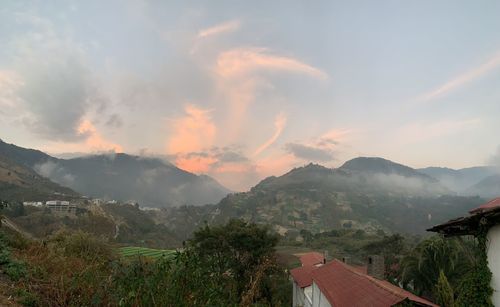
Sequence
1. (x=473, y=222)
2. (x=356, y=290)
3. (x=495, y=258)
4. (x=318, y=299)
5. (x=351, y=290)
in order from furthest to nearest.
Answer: (x=318, y=299) → (x=351, y=290) → (x=356, y=290) → (x=473, y=222) → (x=495, y=258)

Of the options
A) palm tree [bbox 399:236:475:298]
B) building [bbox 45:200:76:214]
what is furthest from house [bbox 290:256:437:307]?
building [bbox 45:200:76:214]

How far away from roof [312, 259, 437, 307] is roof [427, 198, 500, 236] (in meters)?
5.31

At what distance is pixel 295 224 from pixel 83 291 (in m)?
180

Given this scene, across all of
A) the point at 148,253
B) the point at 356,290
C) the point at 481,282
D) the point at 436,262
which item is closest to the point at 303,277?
the point at 436,262

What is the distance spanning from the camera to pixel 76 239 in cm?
1062

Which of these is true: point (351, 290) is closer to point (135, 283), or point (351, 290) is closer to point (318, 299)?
point (318, 299)

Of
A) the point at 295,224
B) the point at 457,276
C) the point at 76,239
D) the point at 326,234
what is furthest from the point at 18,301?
the point at 295,224

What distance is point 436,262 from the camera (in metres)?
24.3

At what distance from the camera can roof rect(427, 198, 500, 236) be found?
8141 millimetres

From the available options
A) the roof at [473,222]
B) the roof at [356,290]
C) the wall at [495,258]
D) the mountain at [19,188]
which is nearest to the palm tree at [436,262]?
the roof at [356,290]

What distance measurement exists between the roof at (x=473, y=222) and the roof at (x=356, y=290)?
17.4ft

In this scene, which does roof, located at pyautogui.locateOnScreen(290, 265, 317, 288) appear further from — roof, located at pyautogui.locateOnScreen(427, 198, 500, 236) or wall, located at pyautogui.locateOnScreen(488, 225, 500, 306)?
wall, located at pyautogui.locateOnScreen(488, 225, 500, 306)

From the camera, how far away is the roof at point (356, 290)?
47.1 feet

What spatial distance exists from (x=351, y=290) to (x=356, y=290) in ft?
1.23
